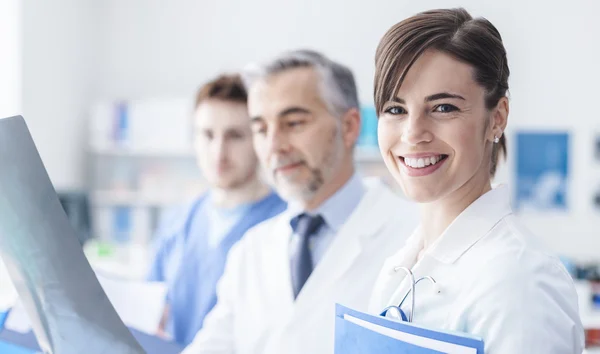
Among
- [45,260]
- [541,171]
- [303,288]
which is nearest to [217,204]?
[303,288]

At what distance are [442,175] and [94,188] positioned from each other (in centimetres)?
511

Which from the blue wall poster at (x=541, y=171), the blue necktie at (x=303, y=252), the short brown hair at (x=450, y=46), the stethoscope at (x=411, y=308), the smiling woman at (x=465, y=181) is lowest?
the blue wall poster at (x=541, y=171)

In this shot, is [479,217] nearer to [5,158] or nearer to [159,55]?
[5,158]

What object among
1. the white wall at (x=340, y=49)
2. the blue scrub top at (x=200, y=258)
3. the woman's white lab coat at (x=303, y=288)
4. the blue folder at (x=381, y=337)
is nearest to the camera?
the blue folder at (x=381, y=337)

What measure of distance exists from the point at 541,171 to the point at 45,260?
4323mm

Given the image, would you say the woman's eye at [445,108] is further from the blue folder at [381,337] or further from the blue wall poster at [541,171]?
the blue wall poster at [541,171]

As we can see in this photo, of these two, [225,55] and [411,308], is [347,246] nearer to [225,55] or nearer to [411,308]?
[411,308]

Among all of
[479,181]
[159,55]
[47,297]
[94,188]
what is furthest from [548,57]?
[47,297]

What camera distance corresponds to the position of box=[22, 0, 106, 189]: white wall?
194 inches

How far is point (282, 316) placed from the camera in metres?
1.45

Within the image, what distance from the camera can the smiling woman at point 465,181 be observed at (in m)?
0.77

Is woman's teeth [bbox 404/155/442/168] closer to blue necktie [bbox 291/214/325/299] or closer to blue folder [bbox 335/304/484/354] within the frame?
blue folder [bbox 335/304/484/354]

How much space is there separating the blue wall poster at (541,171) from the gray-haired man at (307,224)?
11.2ft

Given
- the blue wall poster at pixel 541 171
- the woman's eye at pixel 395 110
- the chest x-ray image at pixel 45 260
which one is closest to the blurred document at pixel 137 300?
the chest x-ray image at pixel 45 260
